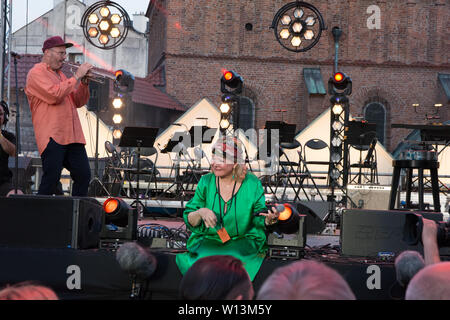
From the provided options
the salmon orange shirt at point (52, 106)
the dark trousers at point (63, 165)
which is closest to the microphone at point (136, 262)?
the dark trousers at point (63, 165)

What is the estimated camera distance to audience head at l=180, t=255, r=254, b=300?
183cm

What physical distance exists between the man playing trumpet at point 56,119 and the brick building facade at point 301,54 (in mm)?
21305

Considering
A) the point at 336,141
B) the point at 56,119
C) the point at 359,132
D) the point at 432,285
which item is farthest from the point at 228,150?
the point at 359,132

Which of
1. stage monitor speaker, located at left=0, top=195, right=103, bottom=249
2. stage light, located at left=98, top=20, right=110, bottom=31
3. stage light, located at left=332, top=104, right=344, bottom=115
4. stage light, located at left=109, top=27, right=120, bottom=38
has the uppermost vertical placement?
stage light, located at left=98, top=20, right=110, bottom=31

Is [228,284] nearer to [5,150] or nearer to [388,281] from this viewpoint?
[388,281]

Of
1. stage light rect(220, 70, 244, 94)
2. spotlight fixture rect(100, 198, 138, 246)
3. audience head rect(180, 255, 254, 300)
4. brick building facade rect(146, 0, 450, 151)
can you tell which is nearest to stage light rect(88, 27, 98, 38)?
stage light rect(220, 70, 244, 94)

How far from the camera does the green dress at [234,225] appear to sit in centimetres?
466

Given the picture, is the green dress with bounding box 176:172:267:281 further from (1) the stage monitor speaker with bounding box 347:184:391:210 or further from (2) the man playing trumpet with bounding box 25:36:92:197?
(1) the stage monitor speaker with bounding box 347:184:391:210

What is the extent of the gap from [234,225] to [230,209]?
0.40 feet

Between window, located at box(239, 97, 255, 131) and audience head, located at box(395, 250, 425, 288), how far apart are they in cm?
2302

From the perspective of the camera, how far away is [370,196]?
10805 millimetres

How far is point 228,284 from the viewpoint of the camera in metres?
1.83
